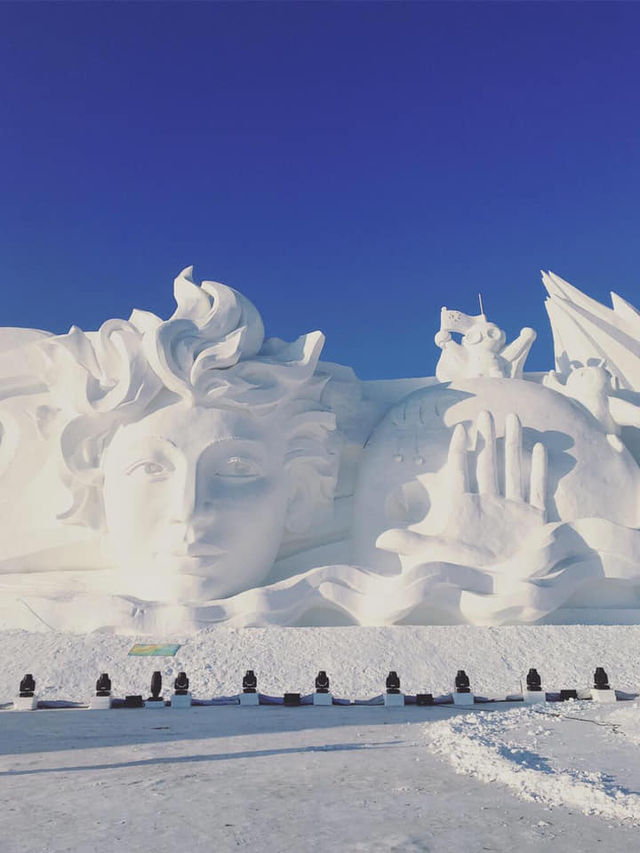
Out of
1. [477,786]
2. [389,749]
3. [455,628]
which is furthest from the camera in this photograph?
[455,628]

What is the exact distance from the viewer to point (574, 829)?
104 inches

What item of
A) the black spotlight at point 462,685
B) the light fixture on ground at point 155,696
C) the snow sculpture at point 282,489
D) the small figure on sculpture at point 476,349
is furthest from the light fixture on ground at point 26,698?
the small figure on sculpture at point 476,349

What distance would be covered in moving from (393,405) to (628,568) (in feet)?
11.4

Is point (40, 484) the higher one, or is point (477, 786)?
point (40, 484)

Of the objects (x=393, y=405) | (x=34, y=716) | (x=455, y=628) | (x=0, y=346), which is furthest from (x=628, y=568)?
(x=0, y=346)

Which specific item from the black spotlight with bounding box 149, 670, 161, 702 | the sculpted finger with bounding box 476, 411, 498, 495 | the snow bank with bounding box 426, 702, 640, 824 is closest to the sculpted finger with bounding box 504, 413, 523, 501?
the sculpted finger with bounding box 476, 411, 498, 495

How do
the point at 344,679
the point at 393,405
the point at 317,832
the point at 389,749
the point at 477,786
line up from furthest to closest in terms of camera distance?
the point at 393,405 < the point at 344,679 < the point at 389,749 < the point at 477,786 < the point at 317,832

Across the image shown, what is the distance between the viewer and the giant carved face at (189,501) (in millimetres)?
8641

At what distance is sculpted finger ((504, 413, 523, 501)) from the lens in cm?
930

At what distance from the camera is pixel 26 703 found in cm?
575

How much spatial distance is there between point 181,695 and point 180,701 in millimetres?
70

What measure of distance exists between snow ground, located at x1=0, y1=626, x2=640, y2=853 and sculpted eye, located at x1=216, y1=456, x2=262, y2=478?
227 centimetres

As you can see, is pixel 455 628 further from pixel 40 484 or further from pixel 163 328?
pixel 40 484

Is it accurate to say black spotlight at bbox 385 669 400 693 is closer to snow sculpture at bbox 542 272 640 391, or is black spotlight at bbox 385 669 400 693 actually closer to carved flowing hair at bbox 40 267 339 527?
carved flowing hair at bbox 40 267 339 527
